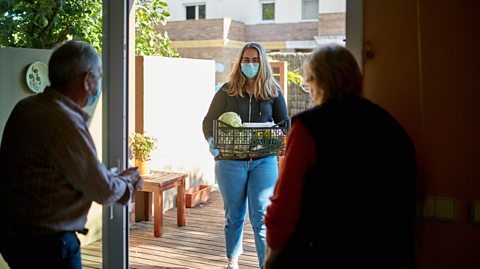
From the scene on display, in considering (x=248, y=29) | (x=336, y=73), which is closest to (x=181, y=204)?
(x=336, y=73)

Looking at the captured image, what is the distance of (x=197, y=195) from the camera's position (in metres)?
5.57

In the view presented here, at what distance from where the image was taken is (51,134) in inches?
68.2

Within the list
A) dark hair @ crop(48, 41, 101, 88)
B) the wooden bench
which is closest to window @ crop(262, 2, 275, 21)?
the wooden bench

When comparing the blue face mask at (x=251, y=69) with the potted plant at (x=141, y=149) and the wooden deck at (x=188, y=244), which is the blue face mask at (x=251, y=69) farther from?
the potted plant at (x=141, y=149)

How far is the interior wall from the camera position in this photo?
1933 millimetres

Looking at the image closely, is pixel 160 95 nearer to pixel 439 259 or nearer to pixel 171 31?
pixel 439 259

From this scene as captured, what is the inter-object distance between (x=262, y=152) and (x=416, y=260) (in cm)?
101

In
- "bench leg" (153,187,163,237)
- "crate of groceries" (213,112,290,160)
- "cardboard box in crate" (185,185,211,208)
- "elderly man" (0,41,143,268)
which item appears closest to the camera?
"elderly man" (0,41,143,268)

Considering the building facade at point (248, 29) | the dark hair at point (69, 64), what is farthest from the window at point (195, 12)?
the dark hair at point (69, 64)

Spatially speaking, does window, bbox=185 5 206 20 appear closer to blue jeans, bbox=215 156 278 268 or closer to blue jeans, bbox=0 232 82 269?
blue jeans, bbox=215 156 278 268

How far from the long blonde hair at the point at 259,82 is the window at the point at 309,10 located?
9816mm

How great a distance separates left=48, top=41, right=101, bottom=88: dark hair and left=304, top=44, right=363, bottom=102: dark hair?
75 centimetres

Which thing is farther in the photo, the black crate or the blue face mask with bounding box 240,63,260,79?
the blue face mask with bounding box 240,63,260,79

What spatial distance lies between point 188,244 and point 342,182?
288cm
